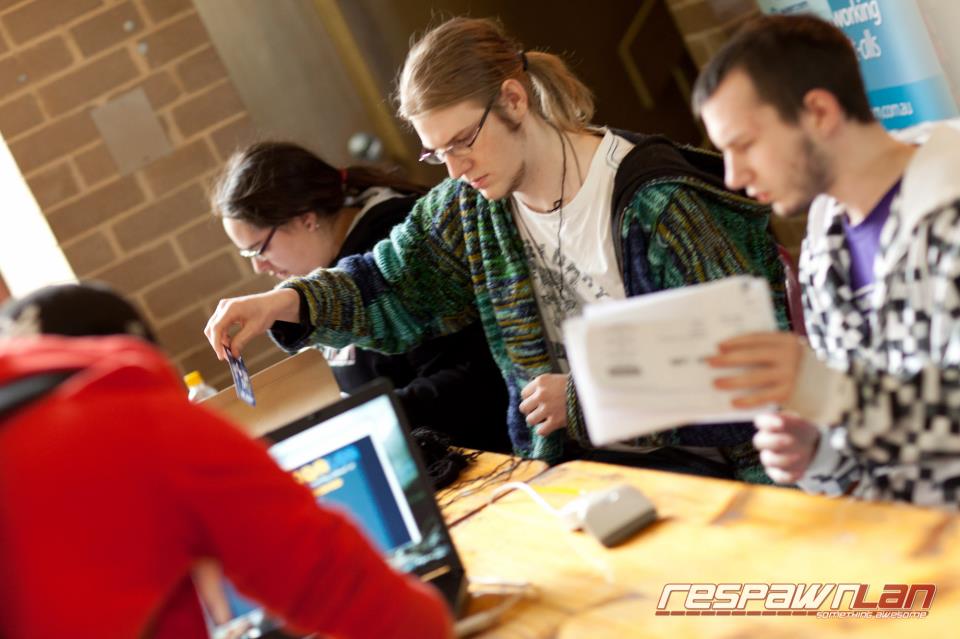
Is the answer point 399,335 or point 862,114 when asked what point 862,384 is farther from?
point 399,335

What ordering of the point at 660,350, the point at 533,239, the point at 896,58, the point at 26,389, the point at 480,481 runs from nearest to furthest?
1. the point at 26,389
2. the point at 660,350
3. the point at 480,481
4. the point at 533,239
5. the point at 896,58

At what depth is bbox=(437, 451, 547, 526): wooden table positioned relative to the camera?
1.72 meters

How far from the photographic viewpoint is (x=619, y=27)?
125 inches

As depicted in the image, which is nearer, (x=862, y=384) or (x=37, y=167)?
(x=862, y=384)

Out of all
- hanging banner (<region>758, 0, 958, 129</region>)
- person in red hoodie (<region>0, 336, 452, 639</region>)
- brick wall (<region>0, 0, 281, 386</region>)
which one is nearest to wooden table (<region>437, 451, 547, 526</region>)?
person in red hoodie (<region>0, 336, 452, 639</region>)

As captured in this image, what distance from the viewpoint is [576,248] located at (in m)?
1.98

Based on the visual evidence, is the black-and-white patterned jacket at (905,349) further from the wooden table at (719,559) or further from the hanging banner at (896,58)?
the hanging banner at (896,58)

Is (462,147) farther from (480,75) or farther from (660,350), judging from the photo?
(660,350)

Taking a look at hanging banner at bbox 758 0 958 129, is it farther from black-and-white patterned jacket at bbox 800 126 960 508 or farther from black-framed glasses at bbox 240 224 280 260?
black-framed glasses at bbox 240 224 280 260

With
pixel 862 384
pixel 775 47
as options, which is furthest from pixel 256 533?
pixel 775 47

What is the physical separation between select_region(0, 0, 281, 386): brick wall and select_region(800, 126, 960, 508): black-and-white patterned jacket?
95.2 inches

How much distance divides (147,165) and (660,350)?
2707mm

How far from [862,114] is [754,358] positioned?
1.34 ft

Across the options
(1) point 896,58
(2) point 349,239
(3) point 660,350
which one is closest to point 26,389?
(3) point 660,350
